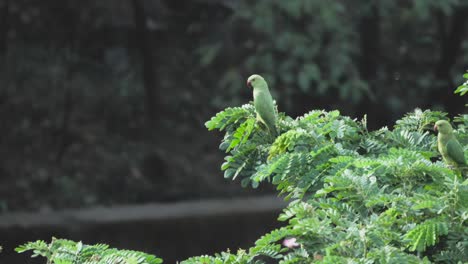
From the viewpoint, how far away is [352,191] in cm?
309

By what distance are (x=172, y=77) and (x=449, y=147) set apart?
26.1ft

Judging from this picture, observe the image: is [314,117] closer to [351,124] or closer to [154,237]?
[351,124]

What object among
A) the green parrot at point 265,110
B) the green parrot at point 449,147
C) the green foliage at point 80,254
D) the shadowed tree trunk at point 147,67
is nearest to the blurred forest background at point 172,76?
the shadowed tree trunk at point 147,67

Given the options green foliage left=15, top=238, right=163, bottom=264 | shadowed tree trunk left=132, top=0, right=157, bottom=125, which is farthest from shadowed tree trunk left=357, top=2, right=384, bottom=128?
green foliage left=15, top=238, right=163, bottom=264

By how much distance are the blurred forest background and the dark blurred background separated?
0.05 ft

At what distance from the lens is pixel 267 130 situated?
382 cm

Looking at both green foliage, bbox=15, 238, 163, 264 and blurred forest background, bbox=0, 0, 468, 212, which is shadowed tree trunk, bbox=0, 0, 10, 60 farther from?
green foliage, bbox=15, 238, 163, 264

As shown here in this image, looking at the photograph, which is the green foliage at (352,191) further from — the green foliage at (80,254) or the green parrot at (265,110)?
the green foliage at (80,254)

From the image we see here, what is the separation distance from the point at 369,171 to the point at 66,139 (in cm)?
708

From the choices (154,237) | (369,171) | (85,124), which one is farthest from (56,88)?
(369,171)

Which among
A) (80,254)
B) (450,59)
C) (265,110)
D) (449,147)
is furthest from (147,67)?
(80,254)

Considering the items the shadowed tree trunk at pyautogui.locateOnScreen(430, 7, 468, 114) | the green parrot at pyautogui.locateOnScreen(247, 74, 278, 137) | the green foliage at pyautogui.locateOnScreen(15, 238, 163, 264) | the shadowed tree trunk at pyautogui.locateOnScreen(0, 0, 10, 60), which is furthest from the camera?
the shadowed tree trunk at pyautogui.locateOnScreen(430, 7, 468, 114)

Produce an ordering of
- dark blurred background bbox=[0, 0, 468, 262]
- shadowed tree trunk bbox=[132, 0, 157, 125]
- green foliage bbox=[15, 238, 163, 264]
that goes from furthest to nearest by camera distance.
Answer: shadowed tree trunk bbox=[132, 0, 157, 125] → dark blurred background bbox=[0, 0, 468, 262] → green foliage bbox=[15, 238, 163, 264]

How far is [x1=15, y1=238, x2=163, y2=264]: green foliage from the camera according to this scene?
2.96 meters
